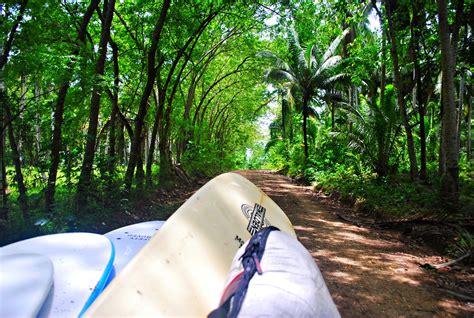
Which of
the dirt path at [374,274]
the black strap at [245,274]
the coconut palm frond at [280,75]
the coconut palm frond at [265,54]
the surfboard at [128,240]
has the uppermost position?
the coconut palm frond at [265,54]

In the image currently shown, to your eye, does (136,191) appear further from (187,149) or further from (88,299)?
(187,149)

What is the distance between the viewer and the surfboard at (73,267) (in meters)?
1.94

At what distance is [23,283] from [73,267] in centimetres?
46

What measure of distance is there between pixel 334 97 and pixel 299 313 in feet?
52.1

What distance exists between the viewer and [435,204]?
5965mm

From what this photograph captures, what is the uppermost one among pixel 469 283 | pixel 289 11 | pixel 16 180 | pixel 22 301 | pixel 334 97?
pixel 289 11

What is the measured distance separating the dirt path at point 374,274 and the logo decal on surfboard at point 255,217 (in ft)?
3.24

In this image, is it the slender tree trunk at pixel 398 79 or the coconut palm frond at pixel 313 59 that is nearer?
the slender tree trunk at pixel 398 79

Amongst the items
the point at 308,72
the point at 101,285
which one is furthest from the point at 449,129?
the point at 308,72

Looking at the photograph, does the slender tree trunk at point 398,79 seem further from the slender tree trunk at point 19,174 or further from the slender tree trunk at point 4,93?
the slender tree trunk at point 19,174

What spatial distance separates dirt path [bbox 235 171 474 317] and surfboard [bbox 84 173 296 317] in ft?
3.80

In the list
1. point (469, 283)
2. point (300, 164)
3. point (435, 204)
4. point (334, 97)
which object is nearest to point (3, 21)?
point (469, 283)

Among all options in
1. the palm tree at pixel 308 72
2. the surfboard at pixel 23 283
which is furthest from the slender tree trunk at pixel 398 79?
the surfboard at pixel 23 283

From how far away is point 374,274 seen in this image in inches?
164
